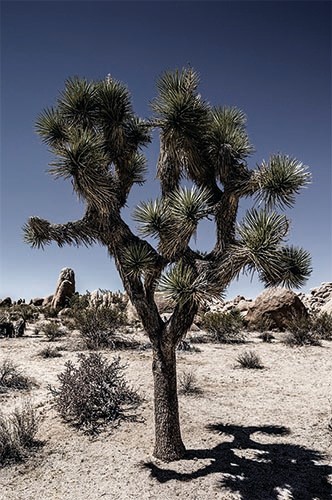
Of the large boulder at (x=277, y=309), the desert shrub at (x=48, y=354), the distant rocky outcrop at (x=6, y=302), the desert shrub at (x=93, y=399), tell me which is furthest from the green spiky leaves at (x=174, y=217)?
the distant rocky outcrop at (x=6, y=302)

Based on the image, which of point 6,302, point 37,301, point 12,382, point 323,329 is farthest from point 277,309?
point 6,302

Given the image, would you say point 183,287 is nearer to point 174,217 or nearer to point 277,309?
point 174,217

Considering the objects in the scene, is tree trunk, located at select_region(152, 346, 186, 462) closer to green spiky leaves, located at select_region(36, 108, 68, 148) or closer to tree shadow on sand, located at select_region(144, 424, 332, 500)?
tree shadow on sand, located at select_region(144, 424, 332, 500)

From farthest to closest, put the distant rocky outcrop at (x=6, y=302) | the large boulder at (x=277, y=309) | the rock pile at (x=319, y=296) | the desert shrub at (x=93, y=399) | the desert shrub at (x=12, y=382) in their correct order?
the distant rocky outcrop at (x=6, y=302), the rock pile at (x=319, y=296), the large boulder at (x=277, y=309), the desert shrub at (x=12, y=382), the desert shrub at (x=93, y=399)

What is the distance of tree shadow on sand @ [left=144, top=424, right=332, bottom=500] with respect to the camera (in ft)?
14.4

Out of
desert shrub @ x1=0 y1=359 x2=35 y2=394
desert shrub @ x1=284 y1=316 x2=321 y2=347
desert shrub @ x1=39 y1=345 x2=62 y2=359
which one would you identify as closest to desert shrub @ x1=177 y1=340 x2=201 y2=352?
desert shrub @ x1=284 y1=316 x2=321 y2=347

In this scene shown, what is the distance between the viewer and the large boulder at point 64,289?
2747 centimetres

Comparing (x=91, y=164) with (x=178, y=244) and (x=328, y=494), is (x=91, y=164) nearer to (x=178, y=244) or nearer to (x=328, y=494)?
(x=178, y=244)

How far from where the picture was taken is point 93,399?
260 inches

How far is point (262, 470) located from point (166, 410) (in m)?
1.40

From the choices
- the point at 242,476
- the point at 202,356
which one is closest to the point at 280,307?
the point at 202,356

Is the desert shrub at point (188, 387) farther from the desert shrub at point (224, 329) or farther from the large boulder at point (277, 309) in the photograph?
the large boulder at point (277, 309)

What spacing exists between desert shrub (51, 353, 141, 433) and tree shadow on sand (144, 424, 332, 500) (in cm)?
170

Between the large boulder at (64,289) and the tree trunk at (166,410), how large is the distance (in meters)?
22.8
